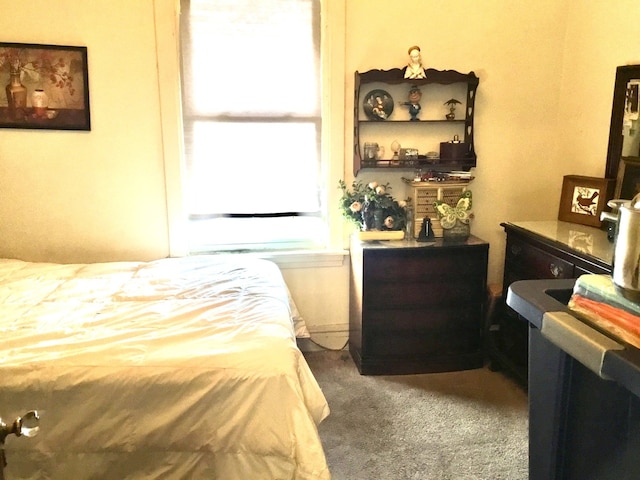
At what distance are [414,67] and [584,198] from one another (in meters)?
1.22

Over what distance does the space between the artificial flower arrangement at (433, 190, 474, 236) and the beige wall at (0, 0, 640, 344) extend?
14.4 inches

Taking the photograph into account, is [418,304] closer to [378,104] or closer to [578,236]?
[578,236]

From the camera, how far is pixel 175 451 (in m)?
1.82

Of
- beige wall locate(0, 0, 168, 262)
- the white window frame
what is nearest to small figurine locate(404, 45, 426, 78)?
the white window frame

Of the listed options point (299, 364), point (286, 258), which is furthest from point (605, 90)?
point (299, 364)

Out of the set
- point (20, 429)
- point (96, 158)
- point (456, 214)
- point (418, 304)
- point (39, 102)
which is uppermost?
point (39, 102)

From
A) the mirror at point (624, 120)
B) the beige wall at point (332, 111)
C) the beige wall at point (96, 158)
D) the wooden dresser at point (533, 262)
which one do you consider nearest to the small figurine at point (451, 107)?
the beige wall at point (332, 111)

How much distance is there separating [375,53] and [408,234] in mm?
1102

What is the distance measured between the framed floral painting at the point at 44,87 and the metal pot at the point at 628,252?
9.18ft

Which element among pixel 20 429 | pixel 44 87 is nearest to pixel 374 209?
pixel 44 87

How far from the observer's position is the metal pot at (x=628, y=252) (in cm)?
116

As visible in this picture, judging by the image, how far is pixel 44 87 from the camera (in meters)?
3.00

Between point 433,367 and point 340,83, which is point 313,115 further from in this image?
point 433,367

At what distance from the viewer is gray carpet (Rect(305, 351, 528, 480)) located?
7.66ft
